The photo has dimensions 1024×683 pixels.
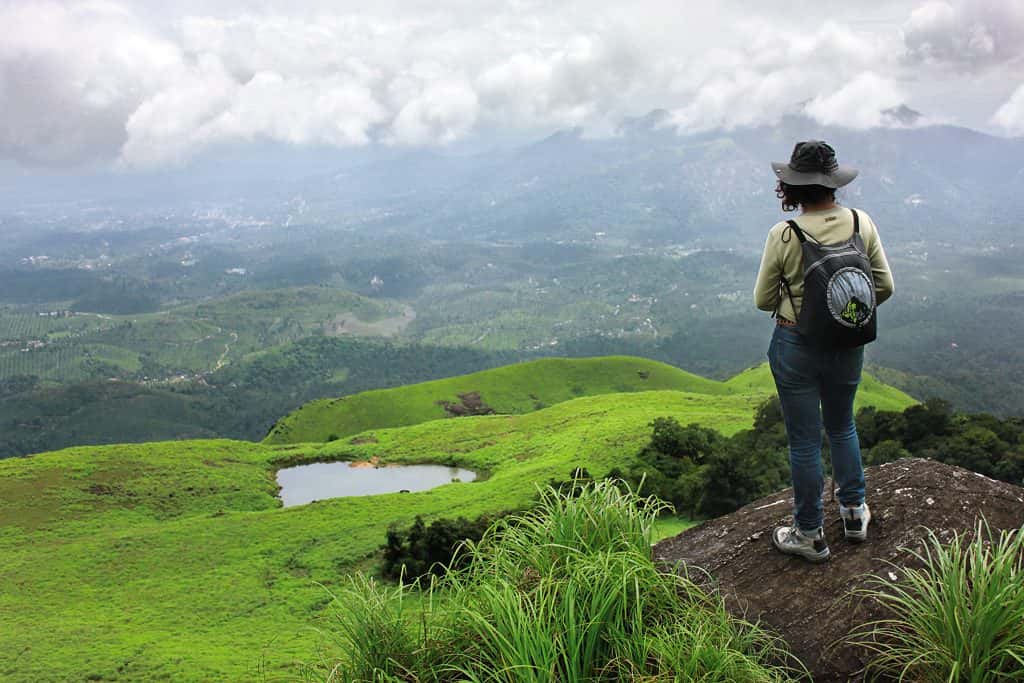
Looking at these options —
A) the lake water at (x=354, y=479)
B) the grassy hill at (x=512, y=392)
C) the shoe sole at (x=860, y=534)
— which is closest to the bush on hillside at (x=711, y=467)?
the shoe sole at (x=860, y=534)

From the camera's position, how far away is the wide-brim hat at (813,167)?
5.97m

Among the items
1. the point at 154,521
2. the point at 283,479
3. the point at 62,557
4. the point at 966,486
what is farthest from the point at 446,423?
the point at 966,486

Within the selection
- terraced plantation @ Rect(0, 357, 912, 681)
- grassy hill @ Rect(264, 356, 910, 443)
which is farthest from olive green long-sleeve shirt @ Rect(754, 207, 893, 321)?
grassy hill @ Rect(264, 356, 910, 443)

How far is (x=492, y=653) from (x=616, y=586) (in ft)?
3.65

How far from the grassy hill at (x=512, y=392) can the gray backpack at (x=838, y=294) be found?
71207mm

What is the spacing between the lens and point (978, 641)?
14.1ft

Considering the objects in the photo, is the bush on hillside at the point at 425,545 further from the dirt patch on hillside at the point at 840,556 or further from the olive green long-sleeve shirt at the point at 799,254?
the olive green long-sleeve shirt at the point at 799,254

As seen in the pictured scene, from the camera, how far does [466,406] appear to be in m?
82.1

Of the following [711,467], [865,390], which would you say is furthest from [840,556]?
[865,390]

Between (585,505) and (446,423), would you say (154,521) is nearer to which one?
(446,423)

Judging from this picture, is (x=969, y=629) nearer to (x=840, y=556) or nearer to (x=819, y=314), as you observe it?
(x=840, y=556)

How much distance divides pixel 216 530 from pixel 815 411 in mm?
33230

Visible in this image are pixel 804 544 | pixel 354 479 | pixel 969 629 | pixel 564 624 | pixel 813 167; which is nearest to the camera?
pixel 969 629

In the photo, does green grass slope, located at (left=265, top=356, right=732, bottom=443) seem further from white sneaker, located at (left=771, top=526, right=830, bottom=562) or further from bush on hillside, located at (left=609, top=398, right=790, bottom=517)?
white sneaker, located at (left=771, top=526, right=830, bottom=562)
